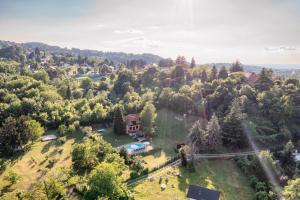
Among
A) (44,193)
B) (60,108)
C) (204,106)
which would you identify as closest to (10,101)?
(60,108)

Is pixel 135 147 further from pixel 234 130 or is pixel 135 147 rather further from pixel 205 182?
pixel 234 130

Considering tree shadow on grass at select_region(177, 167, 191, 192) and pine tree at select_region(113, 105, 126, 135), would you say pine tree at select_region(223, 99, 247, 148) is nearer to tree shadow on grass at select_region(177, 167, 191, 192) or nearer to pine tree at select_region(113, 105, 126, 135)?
tree shadow on grass at select_region(177, 167, 191, 192)

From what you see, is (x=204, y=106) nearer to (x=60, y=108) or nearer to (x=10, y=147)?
(x=60, y=108)

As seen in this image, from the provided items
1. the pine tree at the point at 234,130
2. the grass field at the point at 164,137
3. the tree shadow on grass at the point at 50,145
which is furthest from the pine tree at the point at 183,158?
the tree shadow on grass at the point at 50,145

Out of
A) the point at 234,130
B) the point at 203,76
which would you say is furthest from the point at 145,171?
the point at 203,76

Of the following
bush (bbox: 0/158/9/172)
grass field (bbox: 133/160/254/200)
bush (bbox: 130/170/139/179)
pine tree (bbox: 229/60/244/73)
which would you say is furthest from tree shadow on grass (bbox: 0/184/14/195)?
pine tree (bbox: 229/60/244/73)
